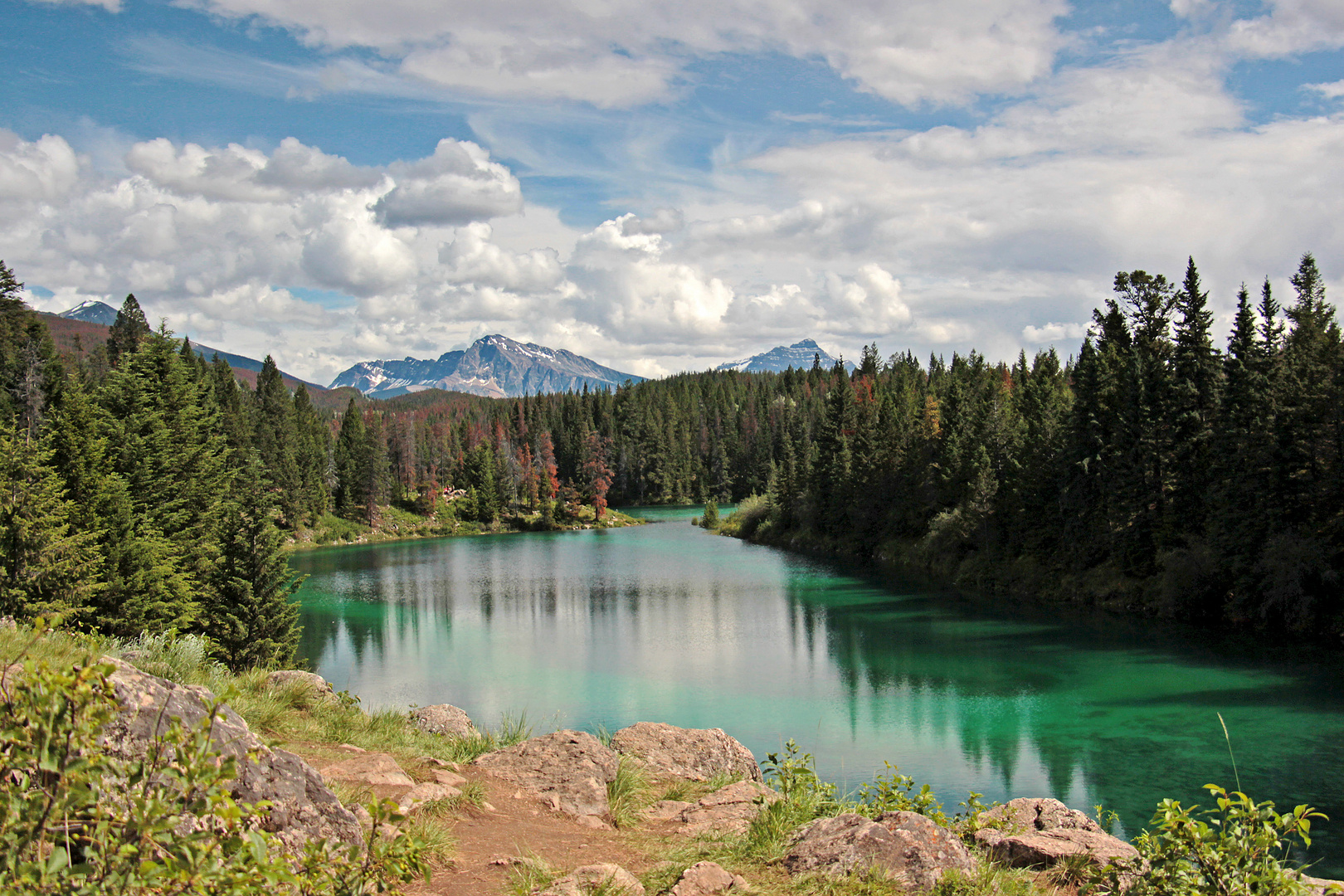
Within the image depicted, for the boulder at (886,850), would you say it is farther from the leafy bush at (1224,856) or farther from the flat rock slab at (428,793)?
the flat rock slab at (428,793)

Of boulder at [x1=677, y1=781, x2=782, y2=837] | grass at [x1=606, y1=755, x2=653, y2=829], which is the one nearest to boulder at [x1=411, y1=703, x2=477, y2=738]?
grass at [x1=606, y1=755, x2=653, y2=829]

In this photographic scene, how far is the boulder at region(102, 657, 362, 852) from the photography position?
5.17 meters

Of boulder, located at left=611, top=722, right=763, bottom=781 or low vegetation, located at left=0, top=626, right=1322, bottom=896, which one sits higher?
low vegetation, located at left=0, top=626, right=1322, bottom=896

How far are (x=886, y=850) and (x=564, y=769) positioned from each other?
386cm

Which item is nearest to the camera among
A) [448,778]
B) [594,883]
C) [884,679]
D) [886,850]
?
[594,883]

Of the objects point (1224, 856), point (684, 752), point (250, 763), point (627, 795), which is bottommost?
point (684, 752)

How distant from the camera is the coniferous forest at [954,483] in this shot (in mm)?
23844

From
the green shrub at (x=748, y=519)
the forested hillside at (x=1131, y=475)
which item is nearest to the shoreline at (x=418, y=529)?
the green shrub at (x=748, y=519)

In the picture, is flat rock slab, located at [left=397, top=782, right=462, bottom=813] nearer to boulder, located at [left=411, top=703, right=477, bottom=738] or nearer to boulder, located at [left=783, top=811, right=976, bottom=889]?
boulder, located at [left=783, top=811, right=976, bottom=889]

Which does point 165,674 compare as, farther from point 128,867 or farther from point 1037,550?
point 1037,550

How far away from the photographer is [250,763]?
18.3ft

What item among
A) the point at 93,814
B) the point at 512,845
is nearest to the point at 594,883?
the point at 512,845

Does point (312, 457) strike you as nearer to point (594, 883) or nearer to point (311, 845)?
point (594, 883)

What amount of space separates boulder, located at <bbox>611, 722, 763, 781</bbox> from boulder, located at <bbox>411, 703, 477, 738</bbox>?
2.18 metres
